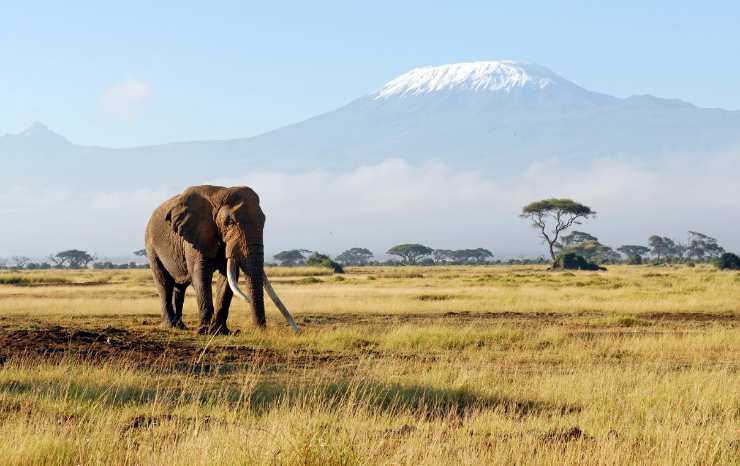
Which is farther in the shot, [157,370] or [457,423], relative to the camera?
[157,370]

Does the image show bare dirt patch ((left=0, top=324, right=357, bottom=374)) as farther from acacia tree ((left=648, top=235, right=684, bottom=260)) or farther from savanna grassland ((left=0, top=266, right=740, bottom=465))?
acacia tree ((left=648, top=235, right=684, bottom=260))

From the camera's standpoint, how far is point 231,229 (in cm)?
2012

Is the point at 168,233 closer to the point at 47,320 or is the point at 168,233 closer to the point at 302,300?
the point at 47,320

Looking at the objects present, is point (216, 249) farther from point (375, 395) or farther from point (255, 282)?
point (375, 395)

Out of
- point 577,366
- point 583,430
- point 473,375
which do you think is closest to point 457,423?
point 583,430

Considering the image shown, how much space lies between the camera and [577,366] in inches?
570

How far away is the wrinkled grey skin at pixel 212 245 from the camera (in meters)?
19.6

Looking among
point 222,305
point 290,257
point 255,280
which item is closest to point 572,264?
point 222,305

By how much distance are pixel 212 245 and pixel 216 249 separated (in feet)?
0.42

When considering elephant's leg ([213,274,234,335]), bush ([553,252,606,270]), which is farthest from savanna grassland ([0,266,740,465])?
bush ([553,252,606,270])

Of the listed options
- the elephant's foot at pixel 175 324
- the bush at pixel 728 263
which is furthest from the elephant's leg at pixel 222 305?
the bush at pixel 728 263

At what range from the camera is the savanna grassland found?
298 inches

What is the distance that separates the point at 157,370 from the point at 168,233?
30.9 ft

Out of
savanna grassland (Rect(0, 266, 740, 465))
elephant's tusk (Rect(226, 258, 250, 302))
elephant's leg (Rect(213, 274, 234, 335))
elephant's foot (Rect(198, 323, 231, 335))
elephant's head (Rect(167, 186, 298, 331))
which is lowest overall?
savanna grassland (Rect(0, 266, 740, 465))
